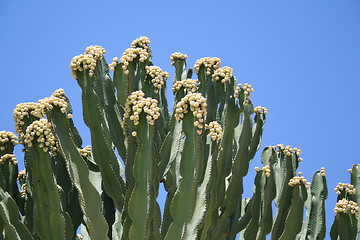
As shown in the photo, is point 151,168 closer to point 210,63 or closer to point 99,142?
point 99,142

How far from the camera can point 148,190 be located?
5.24 meters

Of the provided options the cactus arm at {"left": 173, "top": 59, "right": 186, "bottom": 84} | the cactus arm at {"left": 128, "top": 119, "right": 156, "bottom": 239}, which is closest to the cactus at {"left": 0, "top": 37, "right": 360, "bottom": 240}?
the cactus arm at {"left": 128, "top": 119, "right": 156, "bottom": 239}

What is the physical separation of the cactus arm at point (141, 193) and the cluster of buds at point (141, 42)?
177cm

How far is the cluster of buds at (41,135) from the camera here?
5469 mm

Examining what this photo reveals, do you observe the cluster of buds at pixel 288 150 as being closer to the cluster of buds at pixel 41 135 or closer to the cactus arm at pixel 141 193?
the cactus arm at pixel 141 193

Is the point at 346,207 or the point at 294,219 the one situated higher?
the point at 346,207

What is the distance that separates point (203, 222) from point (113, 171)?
86 centimetres

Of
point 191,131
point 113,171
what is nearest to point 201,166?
point 191,131

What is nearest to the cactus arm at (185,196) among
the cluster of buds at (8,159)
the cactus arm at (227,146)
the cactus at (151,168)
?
the cactus at (151,168)

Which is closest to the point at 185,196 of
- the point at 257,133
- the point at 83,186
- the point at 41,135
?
the point at 83,186

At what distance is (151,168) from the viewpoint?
17.4 feet

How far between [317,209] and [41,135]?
2.41 metres

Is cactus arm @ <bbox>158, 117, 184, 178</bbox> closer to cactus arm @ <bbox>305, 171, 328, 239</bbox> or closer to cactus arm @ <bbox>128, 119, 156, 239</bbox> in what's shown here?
cactus arm @ <bbox>128, 119, 156, 239</bbox>

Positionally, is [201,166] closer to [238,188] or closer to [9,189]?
[238,188]
